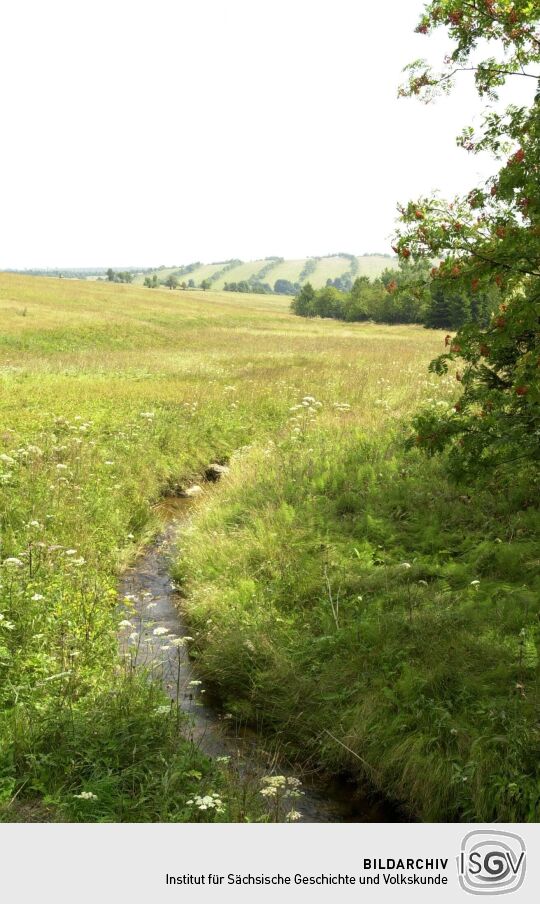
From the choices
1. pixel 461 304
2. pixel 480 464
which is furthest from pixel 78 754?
pixel 461 304

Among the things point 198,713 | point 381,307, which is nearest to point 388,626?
point 198,713

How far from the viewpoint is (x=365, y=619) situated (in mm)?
6637

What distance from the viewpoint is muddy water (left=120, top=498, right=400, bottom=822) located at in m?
4.93

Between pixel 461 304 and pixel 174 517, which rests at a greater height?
pixel 461 304

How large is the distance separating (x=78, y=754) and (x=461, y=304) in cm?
6927

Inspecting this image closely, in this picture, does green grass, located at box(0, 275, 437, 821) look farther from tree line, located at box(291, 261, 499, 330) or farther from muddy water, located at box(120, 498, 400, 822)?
tree line, located at box(291, 261, 499, 330)

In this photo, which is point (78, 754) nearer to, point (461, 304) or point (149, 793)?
point (149, 793)
